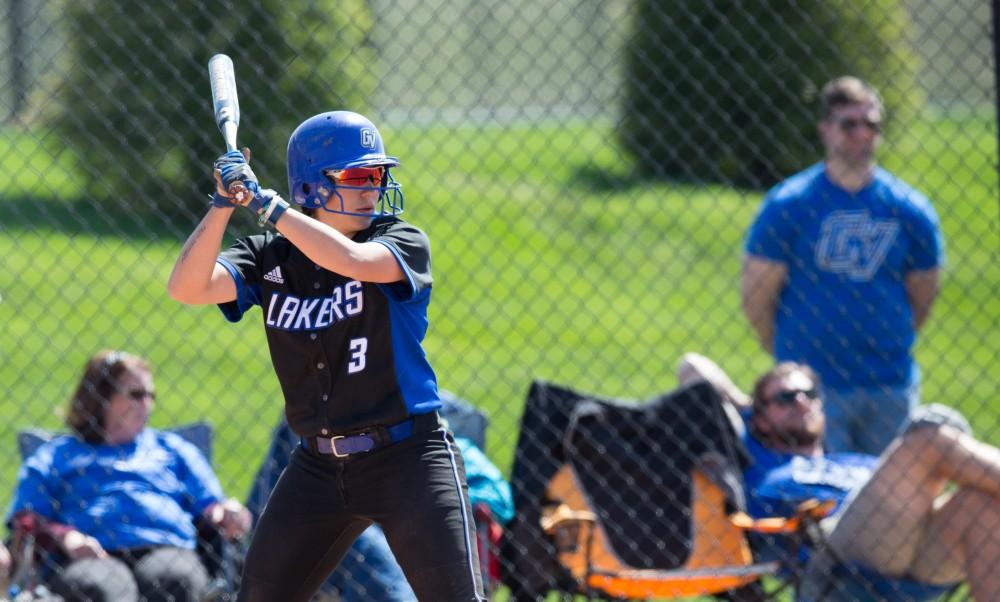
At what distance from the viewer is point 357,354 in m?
3.08

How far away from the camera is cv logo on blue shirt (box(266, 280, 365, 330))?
3098mm

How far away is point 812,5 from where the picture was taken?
23.1 feet

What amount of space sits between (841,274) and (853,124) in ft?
1.79

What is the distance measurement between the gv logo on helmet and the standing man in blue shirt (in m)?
2.29

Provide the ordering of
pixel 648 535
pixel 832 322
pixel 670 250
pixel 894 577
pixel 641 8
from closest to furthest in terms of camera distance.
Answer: pixel 894 577 → pixel 648 535 → pixel 832 322 → pixel 641 8 → pixel 670 250

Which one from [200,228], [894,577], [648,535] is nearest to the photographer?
[200,228]

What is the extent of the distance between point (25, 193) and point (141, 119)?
0.92 meters

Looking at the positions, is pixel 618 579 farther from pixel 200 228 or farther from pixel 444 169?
pixel 444 169

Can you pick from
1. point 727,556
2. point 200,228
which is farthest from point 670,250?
point 200,228

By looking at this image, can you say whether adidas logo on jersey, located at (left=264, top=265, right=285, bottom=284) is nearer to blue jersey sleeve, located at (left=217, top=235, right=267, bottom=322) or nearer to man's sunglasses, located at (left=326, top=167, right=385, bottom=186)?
blue jersey sleeve, located at (left=217, top=235, right=267, bottom=322)

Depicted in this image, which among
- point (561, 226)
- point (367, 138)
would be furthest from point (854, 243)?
point (561, 226)

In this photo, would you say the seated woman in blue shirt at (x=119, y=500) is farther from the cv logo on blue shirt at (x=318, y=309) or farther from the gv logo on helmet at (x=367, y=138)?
the gv logo on helmet at (x=367, y=138)

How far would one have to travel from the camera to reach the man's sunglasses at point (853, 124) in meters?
5.10

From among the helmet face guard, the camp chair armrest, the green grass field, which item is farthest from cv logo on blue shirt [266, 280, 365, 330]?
the green grass field
